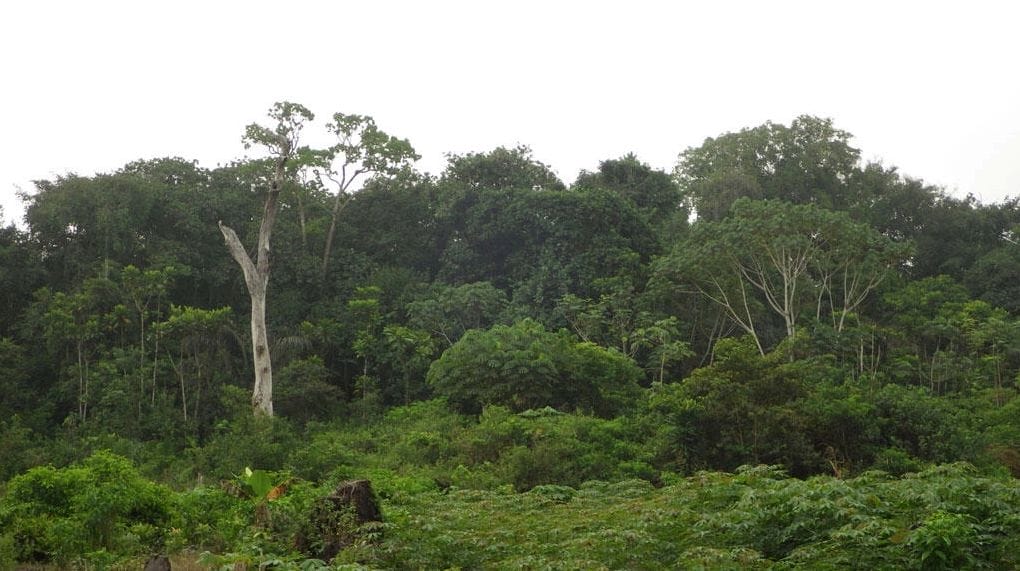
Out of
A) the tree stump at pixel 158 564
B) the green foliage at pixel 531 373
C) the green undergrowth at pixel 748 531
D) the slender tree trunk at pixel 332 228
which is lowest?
the tree stump at pixel 158 564

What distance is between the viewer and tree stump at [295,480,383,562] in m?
8.79

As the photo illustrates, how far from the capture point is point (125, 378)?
22734mm

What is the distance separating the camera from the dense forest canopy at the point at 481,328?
16.5 meters

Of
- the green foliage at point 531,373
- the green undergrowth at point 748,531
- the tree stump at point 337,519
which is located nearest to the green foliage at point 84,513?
the tree stump at point 337,519

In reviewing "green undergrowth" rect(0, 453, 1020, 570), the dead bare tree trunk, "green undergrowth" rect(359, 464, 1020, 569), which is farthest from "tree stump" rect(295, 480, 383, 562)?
the dead bare tree trunk

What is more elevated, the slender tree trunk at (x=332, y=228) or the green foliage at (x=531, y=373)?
the slender tree trunk at (x=332, y=228)

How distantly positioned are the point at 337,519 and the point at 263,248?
1424cm

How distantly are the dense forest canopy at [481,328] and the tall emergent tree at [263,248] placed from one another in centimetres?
17

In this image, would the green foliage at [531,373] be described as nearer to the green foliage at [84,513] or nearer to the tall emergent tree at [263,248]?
the tall emergent tree at [263,248]

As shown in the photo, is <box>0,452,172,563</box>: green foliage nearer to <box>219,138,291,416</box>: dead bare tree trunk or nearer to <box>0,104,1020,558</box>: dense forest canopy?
<box>0,104,1020,558</box>: dense forest canopy

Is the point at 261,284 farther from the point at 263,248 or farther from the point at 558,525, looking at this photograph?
the point at 558,525

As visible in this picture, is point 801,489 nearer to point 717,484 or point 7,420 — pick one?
point 717,484

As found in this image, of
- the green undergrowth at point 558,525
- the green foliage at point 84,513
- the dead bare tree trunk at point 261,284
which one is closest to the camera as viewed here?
the green undergrowth at point 558,525

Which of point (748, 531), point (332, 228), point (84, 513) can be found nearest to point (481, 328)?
point (332, 228)
